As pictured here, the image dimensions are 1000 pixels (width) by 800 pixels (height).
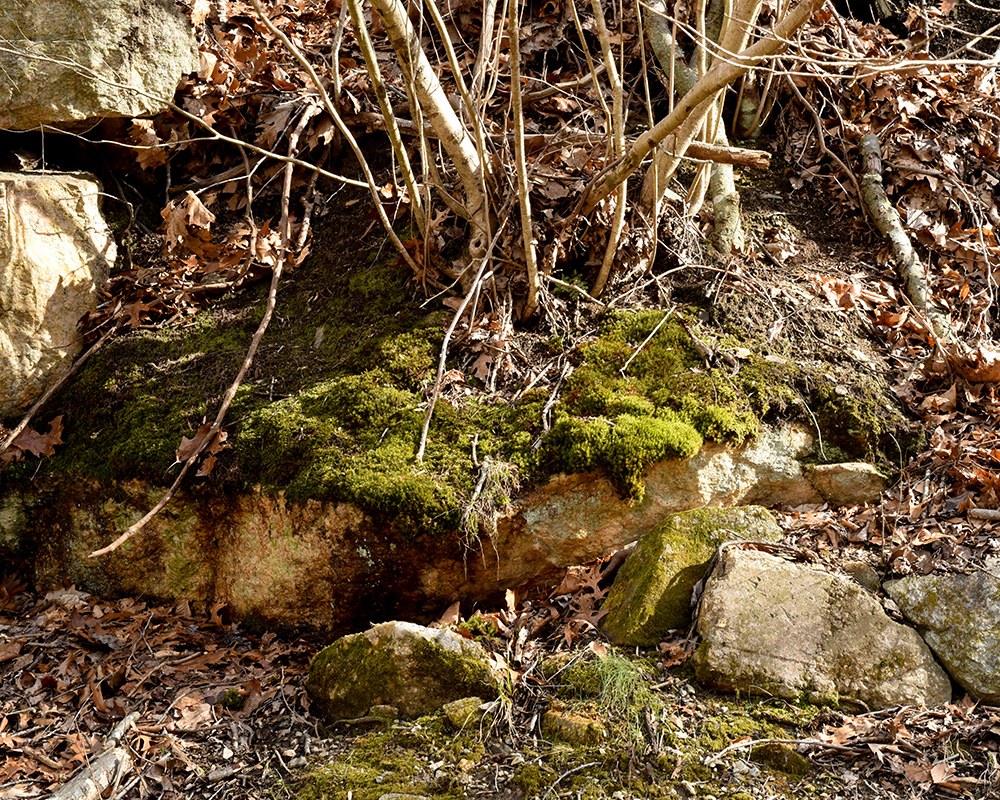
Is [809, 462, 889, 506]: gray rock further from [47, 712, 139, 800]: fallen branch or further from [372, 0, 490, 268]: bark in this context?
[47, 712, 139, 800]: fallen branch

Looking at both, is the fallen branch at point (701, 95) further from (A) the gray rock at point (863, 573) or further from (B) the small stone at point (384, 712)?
(B) the small stone at point (384, 712)

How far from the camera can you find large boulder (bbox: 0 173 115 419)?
15.6ft

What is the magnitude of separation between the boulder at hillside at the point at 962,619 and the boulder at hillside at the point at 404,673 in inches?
74.6

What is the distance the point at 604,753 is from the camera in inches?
113

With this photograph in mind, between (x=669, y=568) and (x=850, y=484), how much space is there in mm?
1301

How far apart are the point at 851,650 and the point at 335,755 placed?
218 centimetres

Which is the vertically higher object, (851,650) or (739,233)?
(739,233)

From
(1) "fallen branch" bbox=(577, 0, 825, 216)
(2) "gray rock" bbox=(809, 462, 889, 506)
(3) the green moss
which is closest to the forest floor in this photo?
(2) "gray rock" bbox=(809, 462, 889, 506)

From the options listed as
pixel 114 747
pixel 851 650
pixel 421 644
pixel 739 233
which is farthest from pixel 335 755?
pixel 739 233

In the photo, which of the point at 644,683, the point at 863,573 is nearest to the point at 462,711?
the point at 644,683

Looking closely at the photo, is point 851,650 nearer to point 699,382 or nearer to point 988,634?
point 988,634

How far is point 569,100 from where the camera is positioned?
5648 mm

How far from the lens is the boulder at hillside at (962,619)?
3.12 meters

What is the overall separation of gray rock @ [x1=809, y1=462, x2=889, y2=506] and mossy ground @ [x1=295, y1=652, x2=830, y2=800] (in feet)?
4.81
